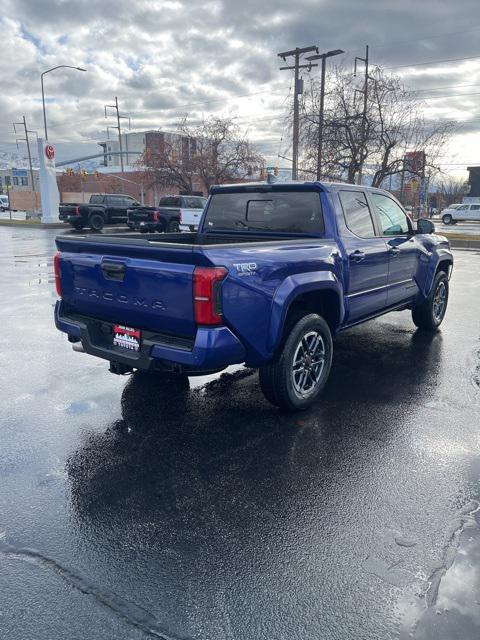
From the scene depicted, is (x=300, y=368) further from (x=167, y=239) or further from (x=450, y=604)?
(x=450, y=604)

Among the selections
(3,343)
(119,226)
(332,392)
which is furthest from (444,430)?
(119,226)

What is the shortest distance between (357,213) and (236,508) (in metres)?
3.38

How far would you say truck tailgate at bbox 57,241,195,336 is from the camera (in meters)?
3.47

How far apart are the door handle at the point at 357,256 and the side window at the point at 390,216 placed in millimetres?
876

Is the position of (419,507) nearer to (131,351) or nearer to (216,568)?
(216,568)

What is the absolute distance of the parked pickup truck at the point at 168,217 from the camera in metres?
24.7

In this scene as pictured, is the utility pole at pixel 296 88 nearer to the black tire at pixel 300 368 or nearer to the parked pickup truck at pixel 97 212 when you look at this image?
the parked pickup truck at pixel 97 212

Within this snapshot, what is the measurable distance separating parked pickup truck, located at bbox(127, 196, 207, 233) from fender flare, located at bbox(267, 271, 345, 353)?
20.6 m

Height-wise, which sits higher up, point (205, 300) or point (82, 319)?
point (205, 300)

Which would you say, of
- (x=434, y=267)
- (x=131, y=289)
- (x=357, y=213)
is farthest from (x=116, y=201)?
(x=131, y=289)

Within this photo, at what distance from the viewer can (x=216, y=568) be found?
2533 millimetres

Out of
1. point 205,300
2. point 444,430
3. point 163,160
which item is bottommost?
point 444,430

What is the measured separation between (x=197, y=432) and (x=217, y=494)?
0.89 meters

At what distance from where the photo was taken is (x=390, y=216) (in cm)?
607
